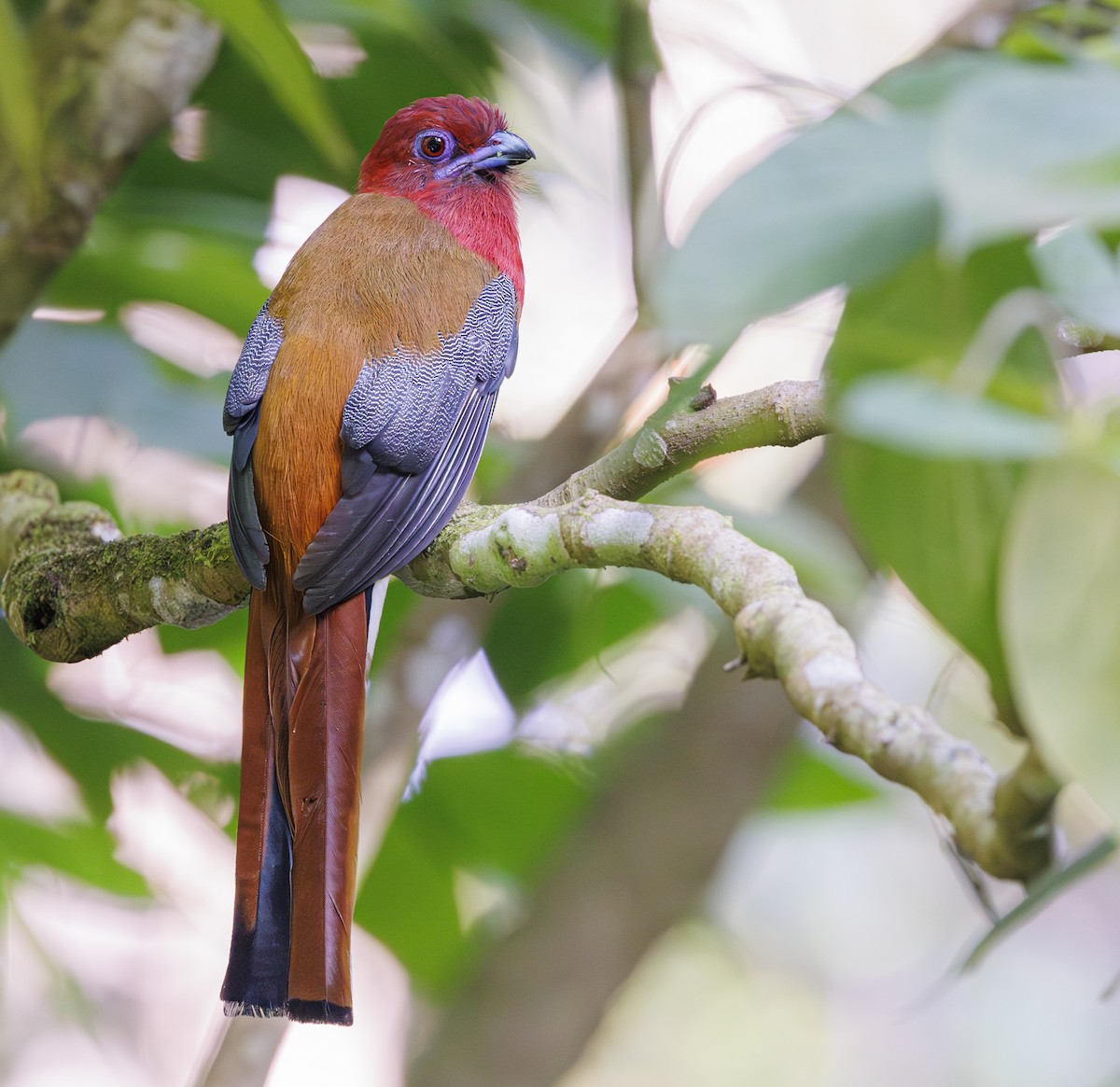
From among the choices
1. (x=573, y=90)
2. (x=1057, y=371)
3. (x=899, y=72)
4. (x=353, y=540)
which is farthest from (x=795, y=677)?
(x=573, y=90)

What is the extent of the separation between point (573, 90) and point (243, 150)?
615mm

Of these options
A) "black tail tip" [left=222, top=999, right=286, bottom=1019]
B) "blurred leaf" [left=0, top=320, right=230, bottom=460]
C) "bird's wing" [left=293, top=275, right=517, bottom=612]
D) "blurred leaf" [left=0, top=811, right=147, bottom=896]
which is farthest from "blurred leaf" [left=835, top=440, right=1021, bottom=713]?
"blurred leaf" [left=0, top=811, right=147, bottom=896]

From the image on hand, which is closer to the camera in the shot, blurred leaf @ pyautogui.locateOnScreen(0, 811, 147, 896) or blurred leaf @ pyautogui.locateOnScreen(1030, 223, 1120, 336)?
blurred leaf @ pyautogui.locateOnScreen(1030, 223, 1120, 336)

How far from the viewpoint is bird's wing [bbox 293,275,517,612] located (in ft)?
5.10

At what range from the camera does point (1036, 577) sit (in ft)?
2.29

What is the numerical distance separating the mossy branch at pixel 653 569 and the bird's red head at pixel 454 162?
2.67 ft

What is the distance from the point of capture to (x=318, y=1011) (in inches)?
54.4

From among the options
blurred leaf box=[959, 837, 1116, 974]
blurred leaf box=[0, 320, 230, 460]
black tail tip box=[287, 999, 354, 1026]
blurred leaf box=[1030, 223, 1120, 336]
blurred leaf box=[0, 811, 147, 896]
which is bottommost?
blurred leaf box=[0, 811, 147, 896]

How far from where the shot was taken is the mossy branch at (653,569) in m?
0.69

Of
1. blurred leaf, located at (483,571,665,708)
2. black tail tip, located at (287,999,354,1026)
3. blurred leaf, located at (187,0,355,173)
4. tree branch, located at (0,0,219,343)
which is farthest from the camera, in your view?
blurred leaf, located at (483,571,665,708)

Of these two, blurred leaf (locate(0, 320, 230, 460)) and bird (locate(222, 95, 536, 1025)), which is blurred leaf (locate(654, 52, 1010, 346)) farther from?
blurred leaf (locate(0, 320, 230, 460))

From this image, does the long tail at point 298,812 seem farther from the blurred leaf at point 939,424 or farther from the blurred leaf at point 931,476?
the blurred leaf at point 939,424

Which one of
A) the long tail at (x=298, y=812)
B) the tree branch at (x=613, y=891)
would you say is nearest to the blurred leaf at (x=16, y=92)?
the long tail at (x=298, y=812)

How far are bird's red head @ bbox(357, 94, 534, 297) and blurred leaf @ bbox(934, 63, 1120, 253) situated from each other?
5.36ft
